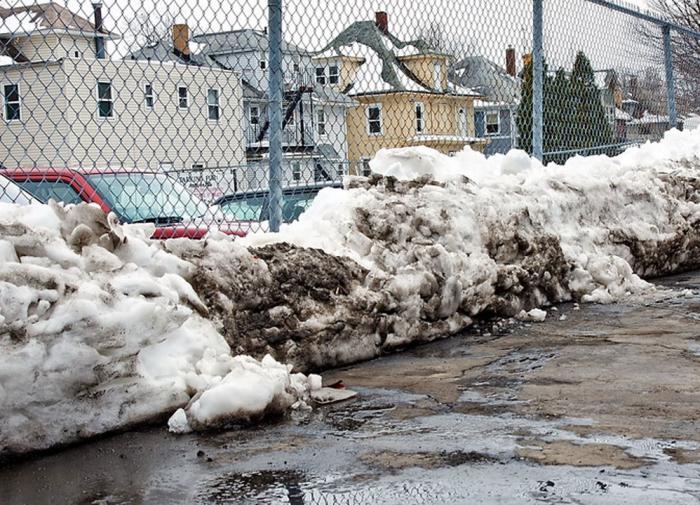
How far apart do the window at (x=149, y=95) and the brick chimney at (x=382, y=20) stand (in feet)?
6.11

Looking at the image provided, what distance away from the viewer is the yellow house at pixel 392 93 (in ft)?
24.1

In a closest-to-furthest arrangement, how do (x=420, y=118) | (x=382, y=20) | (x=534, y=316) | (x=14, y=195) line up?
(x=534, y=316) → (x=14, y=195) → (x=382, y=20) → (x=420, y=118)

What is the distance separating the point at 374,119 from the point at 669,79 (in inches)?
201

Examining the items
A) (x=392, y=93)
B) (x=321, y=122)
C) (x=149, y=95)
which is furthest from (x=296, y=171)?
(x=392, y=93)

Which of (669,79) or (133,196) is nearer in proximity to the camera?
(133,196)

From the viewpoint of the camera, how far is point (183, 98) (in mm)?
6594

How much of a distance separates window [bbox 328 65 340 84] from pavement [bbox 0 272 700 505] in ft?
8.04

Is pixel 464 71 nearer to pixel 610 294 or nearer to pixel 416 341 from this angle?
A: pixel 610 294

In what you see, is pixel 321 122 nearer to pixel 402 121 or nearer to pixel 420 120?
pixel 402 121

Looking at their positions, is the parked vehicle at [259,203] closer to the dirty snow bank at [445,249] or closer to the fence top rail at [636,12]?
the dirty snow bank at [445,249]

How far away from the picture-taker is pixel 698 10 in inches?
1264

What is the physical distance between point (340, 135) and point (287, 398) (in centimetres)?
356

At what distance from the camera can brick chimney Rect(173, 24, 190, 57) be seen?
561 cm

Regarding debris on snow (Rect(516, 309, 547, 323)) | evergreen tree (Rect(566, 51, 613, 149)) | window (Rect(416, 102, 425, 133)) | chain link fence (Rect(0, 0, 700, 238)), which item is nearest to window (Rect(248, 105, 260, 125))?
chain link fence (Rect(0, 0, 700, 238))
